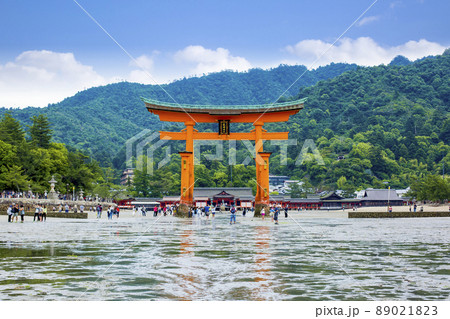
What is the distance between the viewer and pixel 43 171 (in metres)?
55.6

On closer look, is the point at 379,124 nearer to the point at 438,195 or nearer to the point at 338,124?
the point at 338,124

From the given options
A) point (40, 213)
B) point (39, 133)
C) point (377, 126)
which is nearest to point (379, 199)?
point (377, 126)

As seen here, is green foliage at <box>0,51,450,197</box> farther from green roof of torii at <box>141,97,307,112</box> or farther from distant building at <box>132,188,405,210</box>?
green roof of torii at <box>141,97,307,112</box>

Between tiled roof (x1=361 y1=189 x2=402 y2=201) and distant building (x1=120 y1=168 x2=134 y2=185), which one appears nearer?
tiled roof (x1=361 y1=189 x2=402 y2=201)

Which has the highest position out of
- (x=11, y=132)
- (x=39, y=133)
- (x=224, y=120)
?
(x=39, y=133)

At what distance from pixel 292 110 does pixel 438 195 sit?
35.9m

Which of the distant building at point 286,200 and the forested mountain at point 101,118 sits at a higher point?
the forested mountain at point 101,118

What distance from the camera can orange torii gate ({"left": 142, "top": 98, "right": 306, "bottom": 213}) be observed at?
3672 centimetres

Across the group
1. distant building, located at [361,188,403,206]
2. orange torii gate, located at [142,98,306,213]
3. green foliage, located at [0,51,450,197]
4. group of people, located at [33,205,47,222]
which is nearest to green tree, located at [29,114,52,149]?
green foliage, located at [0,51,450,197]

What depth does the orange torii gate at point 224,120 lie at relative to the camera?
36719 mm

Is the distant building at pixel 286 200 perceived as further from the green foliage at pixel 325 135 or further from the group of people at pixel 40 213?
the group of people at pixel 40 213

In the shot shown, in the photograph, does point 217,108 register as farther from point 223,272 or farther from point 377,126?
point 377,126

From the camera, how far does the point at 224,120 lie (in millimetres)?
38344

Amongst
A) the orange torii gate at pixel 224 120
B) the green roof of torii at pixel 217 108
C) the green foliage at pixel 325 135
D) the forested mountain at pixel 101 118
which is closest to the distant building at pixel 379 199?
the green foliage at pixel 325 135
